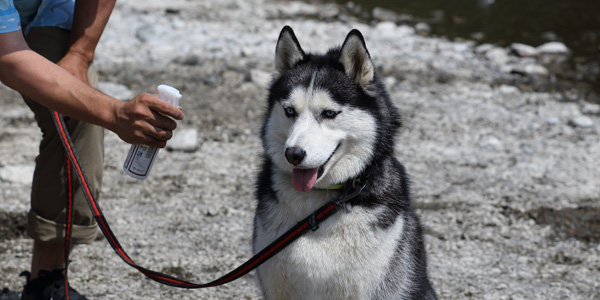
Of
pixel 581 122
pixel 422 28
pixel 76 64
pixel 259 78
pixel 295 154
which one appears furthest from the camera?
pixel 422 28

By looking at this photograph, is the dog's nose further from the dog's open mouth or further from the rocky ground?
the rocky ground

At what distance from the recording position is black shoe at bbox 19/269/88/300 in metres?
3.38

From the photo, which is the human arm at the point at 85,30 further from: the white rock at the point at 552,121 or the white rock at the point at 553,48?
the white rock at the point at 553,48

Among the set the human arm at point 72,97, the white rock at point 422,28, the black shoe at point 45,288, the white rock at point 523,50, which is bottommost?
the white rock at point 422,28

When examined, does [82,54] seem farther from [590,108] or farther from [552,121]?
[590,108]

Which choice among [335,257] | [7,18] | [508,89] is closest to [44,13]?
[7,18]

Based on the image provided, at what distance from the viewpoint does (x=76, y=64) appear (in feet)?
9.98

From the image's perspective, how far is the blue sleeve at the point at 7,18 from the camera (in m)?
2.48

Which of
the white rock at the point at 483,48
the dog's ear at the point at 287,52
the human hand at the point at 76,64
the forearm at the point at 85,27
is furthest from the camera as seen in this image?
the white rock at the point at 483,48

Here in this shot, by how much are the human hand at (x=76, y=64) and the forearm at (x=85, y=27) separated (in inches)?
0.6

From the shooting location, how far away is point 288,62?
9.82 ft

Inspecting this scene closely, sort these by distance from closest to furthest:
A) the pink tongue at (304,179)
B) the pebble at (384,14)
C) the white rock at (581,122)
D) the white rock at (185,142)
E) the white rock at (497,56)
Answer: the pink tongue at (304,179) → the white rock at (185,142) → the white rock at (581,122) → the white rock at (497,56) → the pebble at (384,14)

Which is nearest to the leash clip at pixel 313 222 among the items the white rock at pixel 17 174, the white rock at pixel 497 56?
the white rock at pixel 17 174

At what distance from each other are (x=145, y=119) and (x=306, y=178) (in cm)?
71
